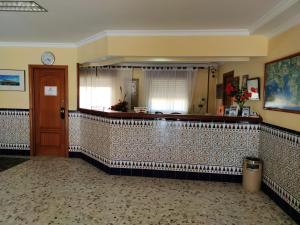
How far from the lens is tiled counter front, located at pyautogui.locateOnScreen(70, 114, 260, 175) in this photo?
142 inches

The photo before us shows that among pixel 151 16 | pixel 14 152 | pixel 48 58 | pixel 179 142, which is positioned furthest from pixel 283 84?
pixel 14 152

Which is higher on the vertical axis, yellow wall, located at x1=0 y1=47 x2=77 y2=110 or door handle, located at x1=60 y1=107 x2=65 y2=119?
yellow wall, located at x1=0 y1=47 x2=77 y2=110

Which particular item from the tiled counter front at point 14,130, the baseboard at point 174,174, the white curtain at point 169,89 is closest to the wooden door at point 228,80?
the white curtain at point 169,89

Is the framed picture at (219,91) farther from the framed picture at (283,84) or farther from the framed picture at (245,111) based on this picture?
the framed picture at (283,84)

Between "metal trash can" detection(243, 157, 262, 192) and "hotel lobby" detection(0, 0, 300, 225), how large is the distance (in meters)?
0.02

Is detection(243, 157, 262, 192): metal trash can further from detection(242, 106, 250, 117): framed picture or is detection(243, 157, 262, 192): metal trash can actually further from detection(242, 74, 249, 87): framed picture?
detection(242, 74, 249, 87): framed picture

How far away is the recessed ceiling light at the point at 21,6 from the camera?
102 inches

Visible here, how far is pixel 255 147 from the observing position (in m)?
3.55

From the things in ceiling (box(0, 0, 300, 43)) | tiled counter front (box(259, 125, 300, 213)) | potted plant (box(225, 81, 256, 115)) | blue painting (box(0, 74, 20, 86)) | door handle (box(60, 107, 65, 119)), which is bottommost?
tiled counter front (box(259, 125, 300, 213))

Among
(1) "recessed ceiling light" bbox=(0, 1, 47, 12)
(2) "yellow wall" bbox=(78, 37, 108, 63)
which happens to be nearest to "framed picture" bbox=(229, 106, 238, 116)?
(2) "yellow wall" bbox=(78, 37, 108, 63)

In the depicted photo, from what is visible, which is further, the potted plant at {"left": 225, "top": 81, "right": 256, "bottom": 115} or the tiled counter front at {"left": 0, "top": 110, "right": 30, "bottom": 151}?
the tiled counter front at {"left": 0, "top": 110, "right": 30, "bottom": 151}

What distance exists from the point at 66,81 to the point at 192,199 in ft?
10.8

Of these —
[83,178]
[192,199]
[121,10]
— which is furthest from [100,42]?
[192,199]

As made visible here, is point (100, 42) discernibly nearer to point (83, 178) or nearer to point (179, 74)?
point (83, 178)
